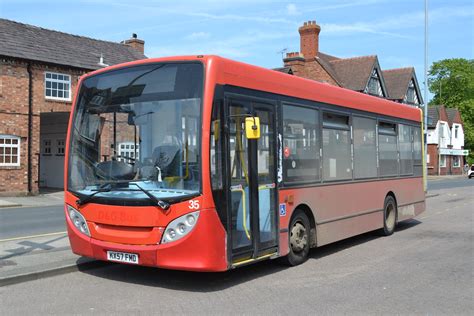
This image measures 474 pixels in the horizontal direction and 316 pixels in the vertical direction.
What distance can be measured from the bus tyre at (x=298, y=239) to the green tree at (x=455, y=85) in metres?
74.2

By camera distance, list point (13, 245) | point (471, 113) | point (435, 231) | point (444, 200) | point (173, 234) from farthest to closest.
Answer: point (471, 113) → point (444, 200) → point (435, 231) → point (13, 245) → point (173, 234)

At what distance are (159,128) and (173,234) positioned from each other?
138 centimetres

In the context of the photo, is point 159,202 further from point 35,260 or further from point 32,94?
point 32,94

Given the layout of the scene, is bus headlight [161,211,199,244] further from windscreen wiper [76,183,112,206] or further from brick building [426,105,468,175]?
brick building [426,105,468,175]

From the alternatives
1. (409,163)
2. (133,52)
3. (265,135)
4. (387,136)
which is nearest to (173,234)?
(265,135)

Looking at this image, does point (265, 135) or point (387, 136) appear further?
point (387, 136)

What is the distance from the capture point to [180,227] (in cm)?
626

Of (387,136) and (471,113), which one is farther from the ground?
(471,113)

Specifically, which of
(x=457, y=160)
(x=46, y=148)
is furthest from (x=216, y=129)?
(x=457, y=160)

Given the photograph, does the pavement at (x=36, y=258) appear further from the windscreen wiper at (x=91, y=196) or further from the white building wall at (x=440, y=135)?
the white building wall at (x=440, y=135)

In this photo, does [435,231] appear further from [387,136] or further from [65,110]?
[65,110]

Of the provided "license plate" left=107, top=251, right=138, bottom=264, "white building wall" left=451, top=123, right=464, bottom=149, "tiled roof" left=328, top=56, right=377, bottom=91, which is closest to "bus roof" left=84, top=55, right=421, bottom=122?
"license plate" left=107, top=251, right=138, bottom=264

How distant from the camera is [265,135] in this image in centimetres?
742

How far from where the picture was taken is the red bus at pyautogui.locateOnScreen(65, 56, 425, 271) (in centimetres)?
631
